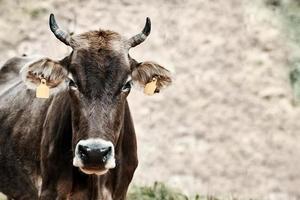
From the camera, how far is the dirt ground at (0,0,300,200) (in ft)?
46.7

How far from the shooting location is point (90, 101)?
7281 mm

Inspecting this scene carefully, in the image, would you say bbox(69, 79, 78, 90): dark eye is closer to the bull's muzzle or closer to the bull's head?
the bull's head

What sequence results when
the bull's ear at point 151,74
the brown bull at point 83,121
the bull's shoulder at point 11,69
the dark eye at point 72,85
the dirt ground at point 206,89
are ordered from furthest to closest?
the dirt ground at point 206,89, the bull's shoulder at point 11,69, the bull's ear at point 151,74, the dark eye at point 72,85, the brown bull at point 83,121

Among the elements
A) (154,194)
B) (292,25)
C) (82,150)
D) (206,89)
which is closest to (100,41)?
(82,150)

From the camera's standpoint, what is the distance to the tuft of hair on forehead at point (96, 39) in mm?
7594

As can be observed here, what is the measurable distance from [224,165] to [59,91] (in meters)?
6.52

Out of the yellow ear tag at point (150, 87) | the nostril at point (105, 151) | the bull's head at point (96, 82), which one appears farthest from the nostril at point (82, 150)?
the yellow ear tag at point (150, 87)

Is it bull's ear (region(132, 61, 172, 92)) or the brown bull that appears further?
bull's ear (region(132, 61, 172, 92))

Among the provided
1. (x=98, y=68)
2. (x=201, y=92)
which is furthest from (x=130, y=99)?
(x=98, y=68)

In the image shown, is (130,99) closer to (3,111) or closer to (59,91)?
(3,111)

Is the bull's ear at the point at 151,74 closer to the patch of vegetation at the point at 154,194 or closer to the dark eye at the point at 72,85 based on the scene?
the dark eye at the point at 72,85

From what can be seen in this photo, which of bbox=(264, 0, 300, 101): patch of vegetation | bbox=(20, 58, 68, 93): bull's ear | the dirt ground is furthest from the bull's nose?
bbox=(264, 0, 300, 101): patch of vegetation

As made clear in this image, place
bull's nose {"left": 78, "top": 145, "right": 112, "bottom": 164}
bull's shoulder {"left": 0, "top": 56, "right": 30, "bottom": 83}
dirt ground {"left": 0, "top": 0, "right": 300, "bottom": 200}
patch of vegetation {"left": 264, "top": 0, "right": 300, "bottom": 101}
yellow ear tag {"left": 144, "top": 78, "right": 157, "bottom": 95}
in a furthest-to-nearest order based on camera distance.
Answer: patch of vegetation {"left": 264, "top": 0, "right": 300, "bottom": 101}, dirt ground {"left": 0, "top": 0, "right": 300, "bottom": 200}, bull's shoulder {"left": 0, "top": 56, "right": 30, "bottom": 83}, yellow ear tag {"left": 144, "top": 78, "right": 157, "bottom": 95}, bull's nose {"left": 78, "top": 145, "right": 112, "bottom": 164}

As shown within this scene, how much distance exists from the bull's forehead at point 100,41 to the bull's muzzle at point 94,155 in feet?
3.04
